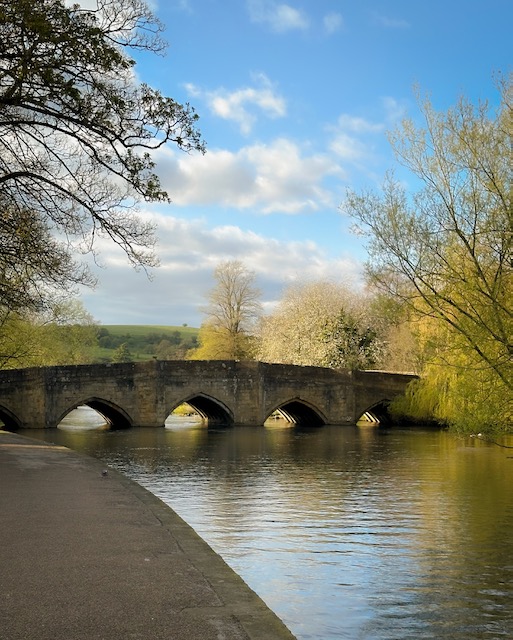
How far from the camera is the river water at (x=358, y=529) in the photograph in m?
6.32

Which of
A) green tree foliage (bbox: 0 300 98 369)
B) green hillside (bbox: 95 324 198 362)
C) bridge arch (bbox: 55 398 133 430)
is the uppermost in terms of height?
green hillside (bbox: 95 324 198 362)

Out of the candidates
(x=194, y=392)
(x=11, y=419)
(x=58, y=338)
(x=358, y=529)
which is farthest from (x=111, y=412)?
(x=358, y=529)

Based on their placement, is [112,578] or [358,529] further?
[358,529]

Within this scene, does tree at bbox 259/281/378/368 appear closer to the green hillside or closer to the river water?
the river water

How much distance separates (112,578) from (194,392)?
2990 cm

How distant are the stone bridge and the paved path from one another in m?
23.8

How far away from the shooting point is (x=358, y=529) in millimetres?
10008

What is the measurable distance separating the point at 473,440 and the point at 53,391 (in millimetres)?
17064

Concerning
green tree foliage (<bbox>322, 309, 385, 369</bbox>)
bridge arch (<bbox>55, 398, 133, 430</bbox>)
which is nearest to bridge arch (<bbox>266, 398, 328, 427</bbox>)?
green tree foliage (<bbox>322, 309, 385, 369</bbox>)

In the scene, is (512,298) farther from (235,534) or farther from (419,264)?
(235,534)

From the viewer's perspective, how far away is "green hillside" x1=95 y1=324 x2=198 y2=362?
3214 inches

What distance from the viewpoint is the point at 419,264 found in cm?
1297

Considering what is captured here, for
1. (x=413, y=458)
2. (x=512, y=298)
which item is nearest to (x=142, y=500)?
(x=512, y=298)

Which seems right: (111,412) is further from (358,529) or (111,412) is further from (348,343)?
(358,529)
